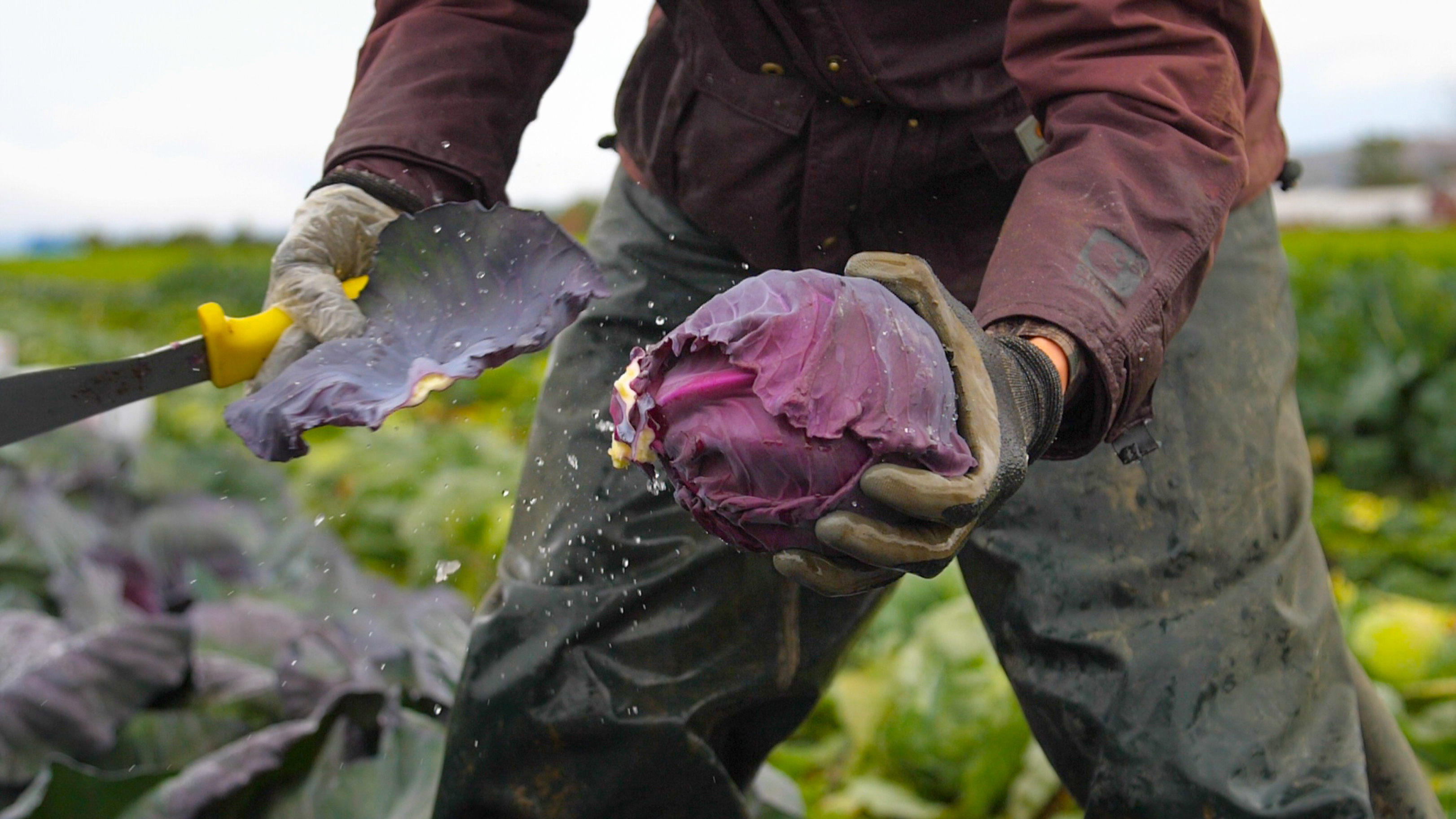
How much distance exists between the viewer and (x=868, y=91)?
1.90m

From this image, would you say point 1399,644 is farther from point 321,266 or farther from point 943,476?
point 321,266

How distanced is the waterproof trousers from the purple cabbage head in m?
0.67

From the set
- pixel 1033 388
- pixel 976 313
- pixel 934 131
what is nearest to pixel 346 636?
pixel 934 131

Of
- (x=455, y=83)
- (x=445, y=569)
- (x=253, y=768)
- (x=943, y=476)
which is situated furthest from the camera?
(x=253, y=768)

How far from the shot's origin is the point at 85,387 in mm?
1773

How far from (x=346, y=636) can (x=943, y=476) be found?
2491mm

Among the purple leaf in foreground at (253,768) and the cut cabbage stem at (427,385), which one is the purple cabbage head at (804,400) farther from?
the purple leaf in foreground at (253,768)

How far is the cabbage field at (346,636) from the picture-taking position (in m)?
2.71

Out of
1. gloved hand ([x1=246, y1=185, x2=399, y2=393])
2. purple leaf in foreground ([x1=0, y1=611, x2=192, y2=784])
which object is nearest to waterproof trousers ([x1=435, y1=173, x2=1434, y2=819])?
gloved hand ([x1=246, y1=185, x2=399, y2=393])

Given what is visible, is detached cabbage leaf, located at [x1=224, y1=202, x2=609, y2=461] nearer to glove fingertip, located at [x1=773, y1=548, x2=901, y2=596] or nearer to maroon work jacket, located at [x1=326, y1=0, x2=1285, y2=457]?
maroon work jacket, located at [x1=326, y1=0, x2=1285, y2=457]

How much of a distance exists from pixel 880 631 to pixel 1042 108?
2.54 m

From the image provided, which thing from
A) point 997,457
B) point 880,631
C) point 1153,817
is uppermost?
point 997,457

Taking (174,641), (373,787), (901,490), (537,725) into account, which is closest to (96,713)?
(174,641)

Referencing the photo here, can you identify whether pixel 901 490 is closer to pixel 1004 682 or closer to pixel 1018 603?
pixel 1018 603
